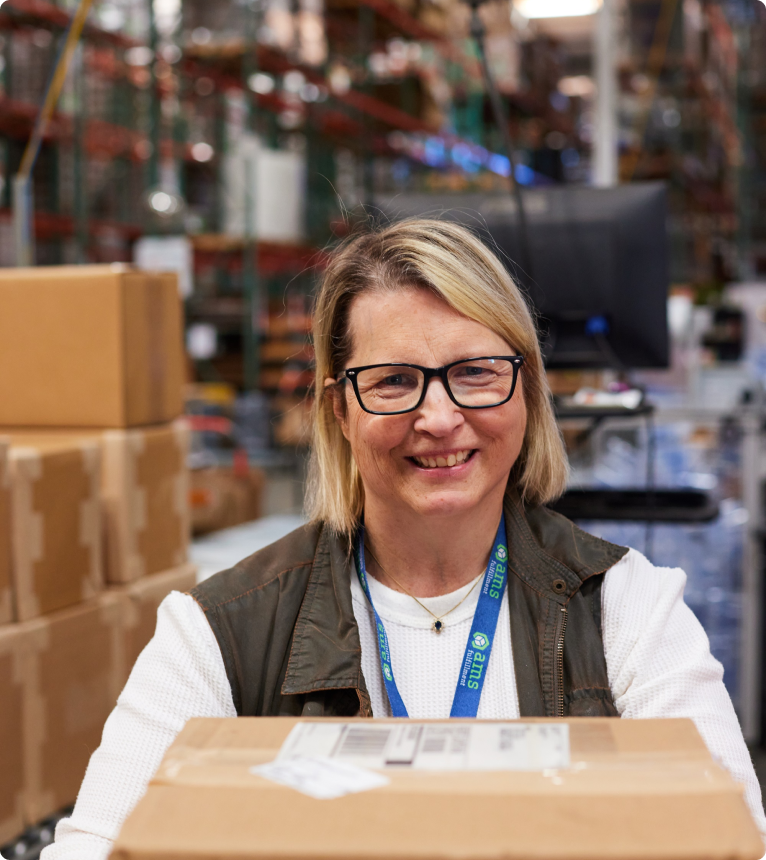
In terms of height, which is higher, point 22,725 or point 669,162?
point 669,162

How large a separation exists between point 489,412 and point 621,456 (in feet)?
6.97

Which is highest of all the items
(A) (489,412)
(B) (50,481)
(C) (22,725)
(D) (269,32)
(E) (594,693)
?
(D) (269,32)

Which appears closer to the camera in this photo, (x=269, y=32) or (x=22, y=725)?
(x=22, y=725)

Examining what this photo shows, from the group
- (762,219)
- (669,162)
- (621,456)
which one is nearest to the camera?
(621,456)

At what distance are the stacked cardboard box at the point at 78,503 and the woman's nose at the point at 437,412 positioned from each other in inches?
37.9

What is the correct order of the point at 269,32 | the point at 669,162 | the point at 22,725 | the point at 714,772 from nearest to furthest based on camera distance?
the point at 714,772 < the point at 22,725 < the point at 269,32 < the point at 669,162

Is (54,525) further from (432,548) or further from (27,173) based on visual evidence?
(27,173)

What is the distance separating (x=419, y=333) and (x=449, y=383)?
0.08 m

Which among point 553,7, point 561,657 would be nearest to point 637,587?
point 561,657

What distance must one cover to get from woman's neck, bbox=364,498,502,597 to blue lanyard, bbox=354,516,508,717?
0.09 feet

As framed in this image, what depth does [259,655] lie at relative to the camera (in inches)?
48.3

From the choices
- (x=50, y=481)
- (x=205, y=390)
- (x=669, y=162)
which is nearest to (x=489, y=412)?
(x=50, y=481)

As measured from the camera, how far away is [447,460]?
4.13 ft

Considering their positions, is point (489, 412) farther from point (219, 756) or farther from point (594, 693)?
point (219, 756)
